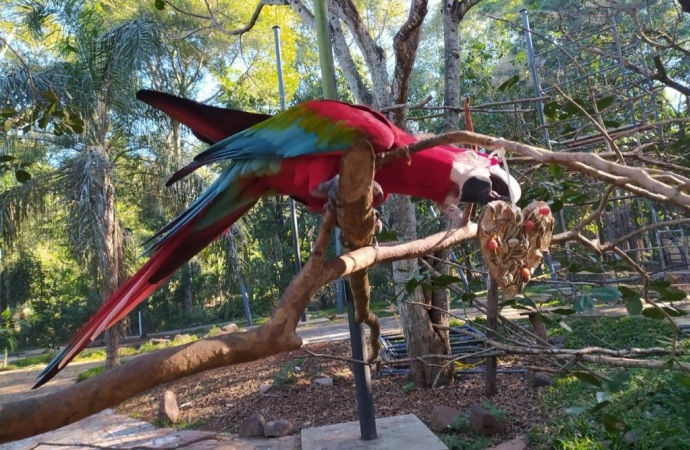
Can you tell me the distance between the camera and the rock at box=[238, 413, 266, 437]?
3.20 meters

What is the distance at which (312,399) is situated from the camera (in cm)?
374

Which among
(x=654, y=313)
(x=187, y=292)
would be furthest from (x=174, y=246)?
(x=187, y=292)

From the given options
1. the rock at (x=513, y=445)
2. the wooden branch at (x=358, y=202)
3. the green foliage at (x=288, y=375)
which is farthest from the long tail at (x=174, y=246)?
the green foliage at (x=288, y=375)

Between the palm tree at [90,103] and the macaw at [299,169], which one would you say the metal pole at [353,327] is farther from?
the palm tree at [90,103]

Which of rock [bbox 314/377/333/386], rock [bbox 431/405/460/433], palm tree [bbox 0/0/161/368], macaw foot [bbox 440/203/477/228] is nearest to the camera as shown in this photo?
macaw foot [bbox 440/203/477/228]

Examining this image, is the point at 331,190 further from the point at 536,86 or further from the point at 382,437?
the point at 536,86

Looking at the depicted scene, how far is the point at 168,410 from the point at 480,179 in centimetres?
356

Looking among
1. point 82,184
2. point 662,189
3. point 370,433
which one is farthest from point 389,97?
point 82,184

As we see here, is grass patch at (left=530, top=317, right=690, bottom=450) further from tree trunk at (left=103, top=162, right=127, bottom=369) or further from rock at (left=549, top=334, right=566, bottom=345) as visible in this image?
tree trunk at (left=103, top=162, right=127, bottom=369)

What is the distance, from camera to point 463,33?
56.5ft

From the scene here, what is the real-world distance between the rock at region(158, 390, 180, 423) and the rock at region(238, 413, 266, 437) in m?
0.88

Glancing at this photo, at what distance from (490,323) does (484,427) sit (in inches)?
24.6

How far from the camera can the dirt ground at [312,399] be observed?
10.5 feet

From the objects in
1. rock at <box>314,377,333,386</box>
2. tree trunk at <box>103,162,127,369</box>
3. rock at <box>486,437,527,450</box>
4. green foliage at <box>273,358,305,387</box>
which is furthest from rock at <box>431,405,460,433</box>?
tree trunk at <box>103,162,127,369</box>
